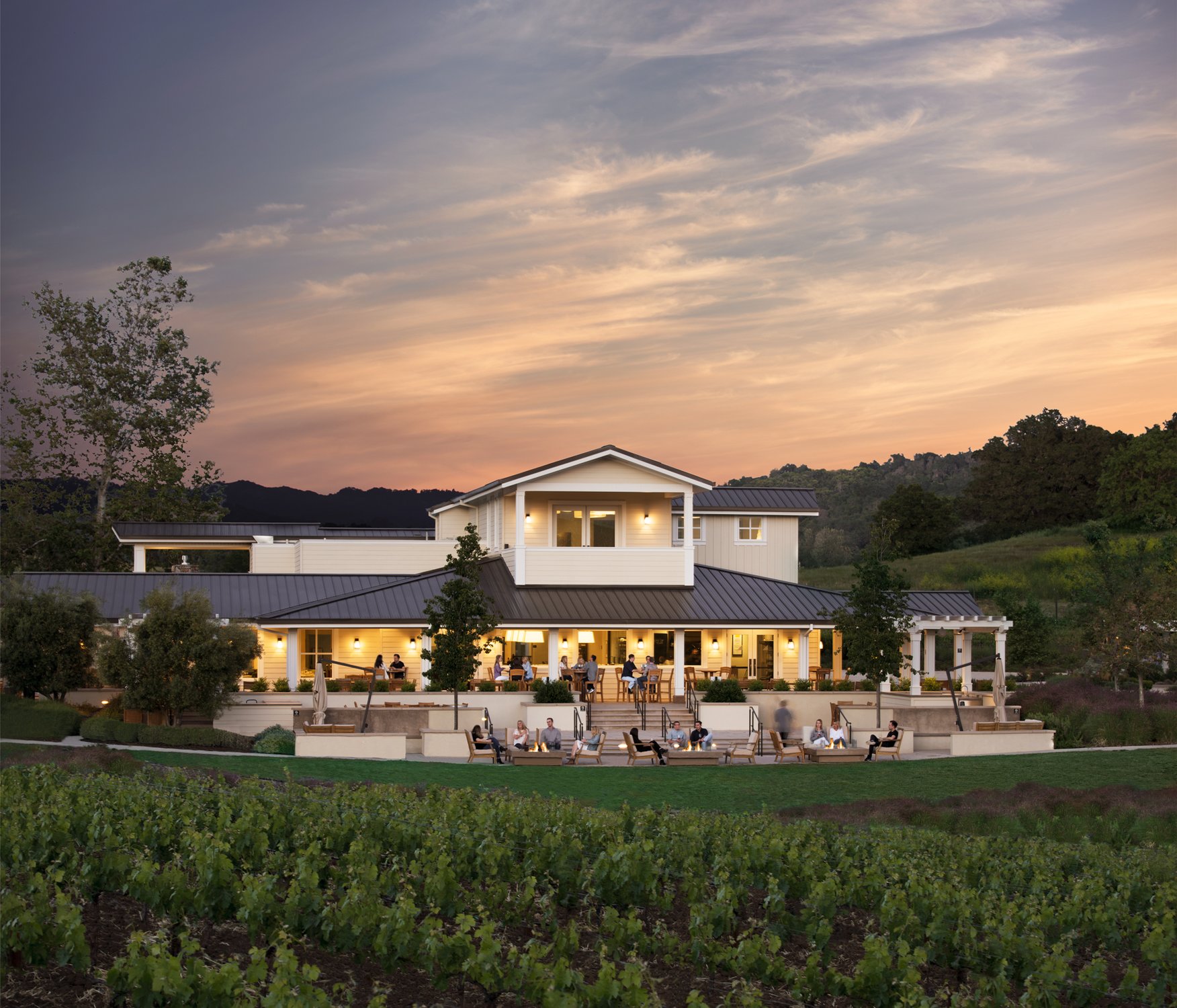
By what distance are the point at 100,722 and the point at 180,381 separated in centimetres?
3325

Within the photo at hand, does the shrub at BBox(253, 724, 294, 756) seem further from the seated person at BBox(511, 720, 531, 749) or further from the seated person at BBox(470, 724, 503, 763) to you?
the seated person at BBox(511, 720, 531, 749)

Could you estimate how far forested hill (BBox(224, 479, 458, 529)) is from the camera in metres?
115

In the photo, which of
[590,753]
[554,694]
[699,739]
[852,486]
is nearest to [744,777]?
[699,739]

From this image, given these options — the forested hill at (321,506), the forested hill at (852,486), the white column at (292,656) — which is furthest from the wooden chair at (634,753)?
the forested hill at (321,506)

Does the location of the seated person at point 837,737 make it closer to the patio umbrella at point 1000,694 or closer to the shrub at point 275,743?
the patio umbrella at point 1000,694

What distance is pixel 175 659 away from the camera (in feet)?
101

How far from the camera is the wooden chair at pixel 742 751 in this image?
2842cm

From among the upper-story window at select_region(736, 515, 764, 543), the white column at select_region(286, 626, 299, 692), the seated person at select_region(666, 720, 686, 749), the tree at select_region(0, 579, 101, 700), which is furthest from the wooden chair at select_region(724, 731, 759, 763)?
the tree at select_region(0, 579, 101, 700)

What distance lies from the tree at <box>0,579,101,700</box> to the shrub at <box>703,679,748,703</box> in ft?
55.4

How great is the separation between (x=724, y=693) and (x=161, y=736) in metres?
14.7

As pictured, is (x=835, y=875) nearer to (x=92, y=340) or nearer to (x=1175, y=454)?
(x=92, y=340)

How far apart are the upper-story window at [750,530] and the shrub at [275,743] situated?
1936cm

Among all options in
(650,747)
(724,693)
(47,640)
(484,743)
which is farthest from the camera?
(724,693)

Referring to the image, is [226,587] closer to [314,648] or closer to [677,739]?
[314,648]
